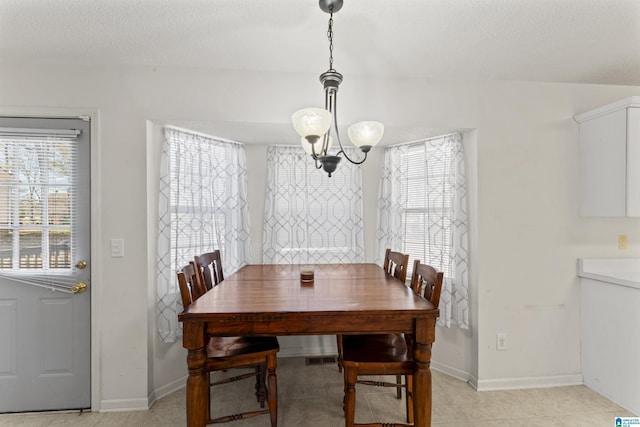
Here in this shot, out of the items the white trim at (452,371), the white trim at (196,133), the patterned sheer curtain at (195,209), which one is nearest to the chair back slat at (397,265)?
the white trim at (452,371)

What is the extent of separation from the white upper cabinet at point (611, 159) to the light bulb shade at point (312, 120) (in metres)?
2.18

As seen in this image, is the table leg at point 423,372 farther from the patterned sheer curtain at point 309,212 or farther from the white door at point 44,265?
the white door at point 44,265

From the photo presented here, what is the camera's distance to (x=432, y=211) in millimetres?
2576

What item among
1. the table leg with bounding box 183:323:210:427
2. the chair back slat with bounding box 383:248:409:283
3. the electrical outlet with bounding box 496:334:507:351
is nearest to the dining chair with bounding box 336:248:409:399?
the chair back slat with bounding box 383:248:409:283

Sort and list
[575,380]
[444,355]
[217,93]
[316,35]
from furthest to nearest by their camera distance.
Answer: [444,355], [575,380], [217,93], [316,35]

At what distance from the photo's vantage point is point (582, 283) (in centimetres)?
230

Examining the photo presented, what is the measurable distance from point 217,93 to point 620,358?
3509 mm

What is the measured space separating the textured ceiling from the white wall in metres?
0.13

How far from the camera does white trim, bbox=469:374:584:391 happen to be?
7.30 ft

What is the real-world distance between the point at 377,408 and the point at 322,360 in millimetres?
749

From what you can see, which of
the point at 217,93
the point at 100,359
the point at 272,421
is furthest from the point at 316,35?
the point at 100,359

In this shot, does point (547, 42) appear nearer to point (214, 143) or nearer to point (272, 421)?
point (214, 143)

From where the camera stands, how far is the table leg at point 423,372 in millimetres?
1461

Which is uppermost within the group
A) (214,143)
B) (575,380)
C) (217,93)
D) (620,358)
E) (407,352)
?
(217,93)
